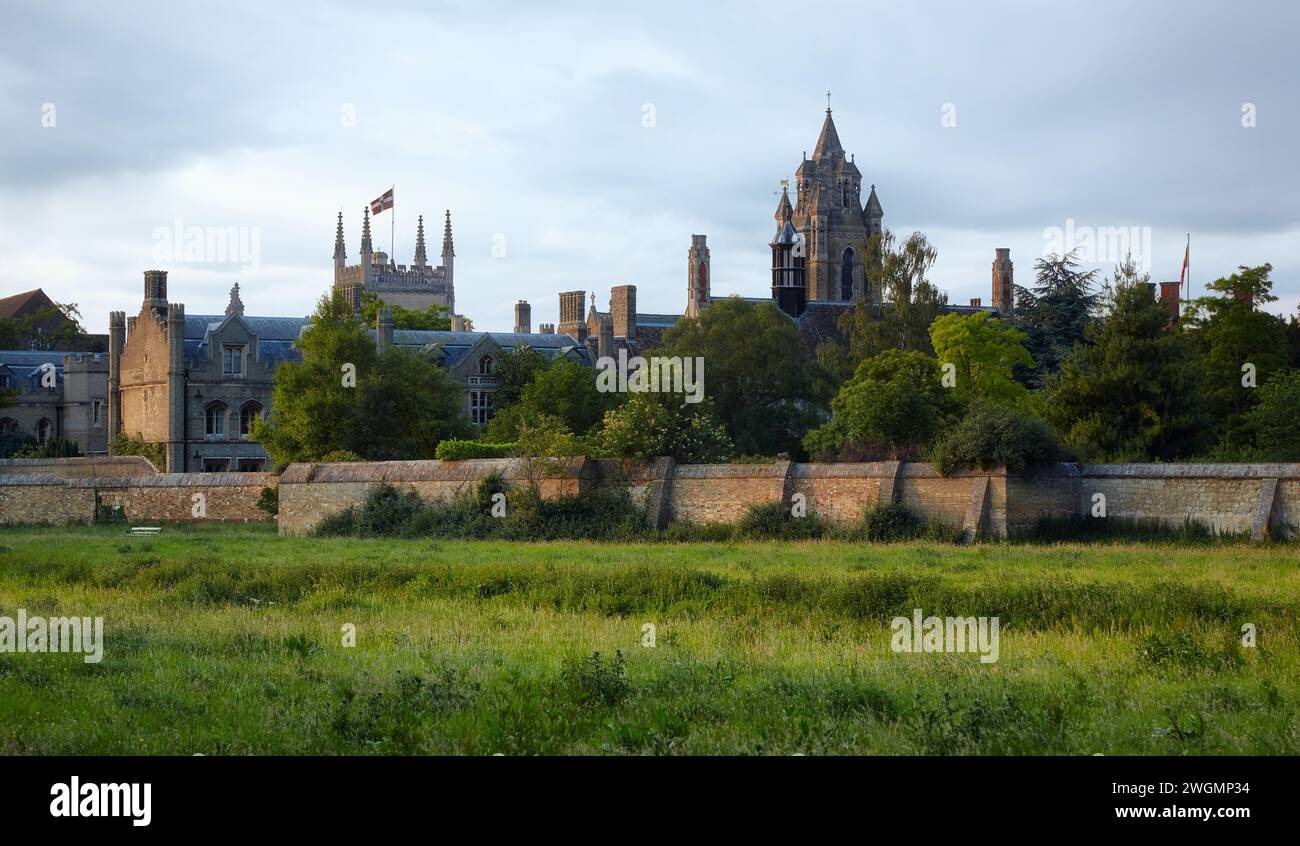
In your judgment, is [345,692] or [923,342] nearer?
[345,692]

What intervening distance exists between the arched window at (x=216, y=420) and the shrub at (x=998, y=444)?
4308cm

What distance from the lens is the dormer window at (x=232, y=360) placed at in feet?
222

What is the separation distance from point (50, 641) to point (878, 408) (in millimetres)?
27659

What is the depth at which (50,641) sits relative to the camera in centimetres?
1720

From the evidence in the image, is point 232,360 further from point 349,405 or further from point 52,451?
point 349,405

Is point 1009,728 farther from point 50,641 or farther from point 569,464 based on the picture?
point 569,464

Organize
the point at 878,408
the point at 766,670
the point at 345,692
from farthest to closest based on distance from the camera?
the point at 878,408, the point at 766,670, the point at 345,692

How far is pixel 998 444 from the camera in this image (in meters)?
33.1

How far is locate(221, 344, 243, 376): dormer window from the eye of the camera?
6781 cm

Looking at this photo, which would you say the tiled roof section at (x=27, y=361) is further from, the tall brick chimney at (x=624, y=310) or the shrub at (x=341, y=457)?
the shrub at (x=341, y=457)

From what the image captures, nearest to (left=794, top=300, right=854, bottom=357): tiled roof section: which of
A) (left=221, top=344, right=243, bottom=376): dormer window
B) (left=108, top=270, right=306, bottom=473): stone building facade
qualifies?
(left=108, top=270, right=306, bottom=473): stone building facade

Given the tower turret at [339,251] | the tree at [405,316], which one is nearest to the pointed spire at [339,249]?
the tower turret at [339,251]
